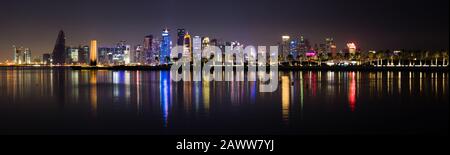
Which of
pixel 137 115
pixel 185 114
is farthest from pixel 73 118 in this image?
pixel 185 114

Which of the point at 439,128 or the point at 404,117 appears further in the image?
the point at 404,117

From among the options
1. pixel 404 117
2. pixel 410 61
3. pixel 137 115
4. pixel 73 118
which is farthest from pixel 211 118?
pixel 410 61

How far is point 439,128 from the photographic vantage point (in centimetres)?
1188

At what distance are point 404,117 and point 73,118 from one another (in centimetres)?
997

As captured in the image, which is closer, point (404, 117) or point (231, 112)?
point (404, 117)

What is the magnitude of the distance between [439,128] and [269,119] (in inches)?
177

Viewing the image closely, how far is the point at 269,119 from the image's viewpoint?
44.5 feet

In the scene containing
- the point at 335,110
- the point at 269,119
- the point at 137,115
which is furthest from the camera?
the point at 335,110
